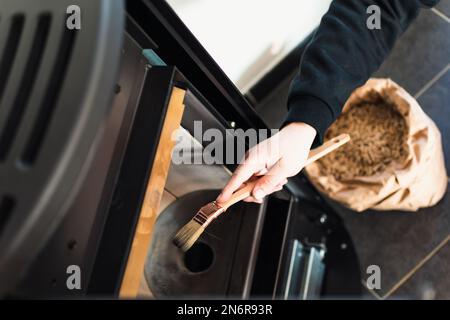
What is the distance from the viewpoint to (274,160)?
2.19 feet

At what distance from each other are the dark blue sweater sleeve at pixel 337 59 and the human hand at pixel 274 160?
2 centimetres

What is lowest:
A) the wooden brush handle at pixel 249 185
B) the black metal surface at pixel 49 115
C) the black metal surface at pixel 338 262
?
the black metal surface at pixel 338 262

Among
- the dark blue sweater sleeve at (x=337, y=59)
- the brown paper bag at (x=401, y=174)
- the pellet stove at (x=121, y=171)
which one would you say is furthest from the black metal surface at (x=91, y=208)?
the brown paper bag at (x=401, y=174)

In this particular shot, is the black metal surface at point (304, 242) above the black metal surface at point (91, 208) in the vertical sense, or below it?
below

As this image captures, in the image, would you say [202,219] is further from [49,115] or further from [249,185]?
[49,115]

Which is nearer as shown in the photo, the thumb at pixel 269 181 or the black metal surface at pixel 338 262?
the thumb at pixel 269 181

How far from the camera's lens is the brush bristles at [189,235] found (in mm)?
606

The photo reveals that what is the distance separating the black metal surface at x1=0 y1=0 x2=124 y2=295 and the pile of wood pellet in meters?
0.83

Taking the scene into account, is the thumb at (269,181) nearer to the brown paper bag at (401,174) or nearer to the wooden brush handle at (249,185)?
the wooden brush handle at (249,185)

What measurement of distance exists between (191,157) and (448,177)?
2.81 feet

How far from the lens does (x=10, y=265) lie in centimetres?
31

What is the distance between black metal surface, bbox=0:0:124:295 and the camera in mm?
307
